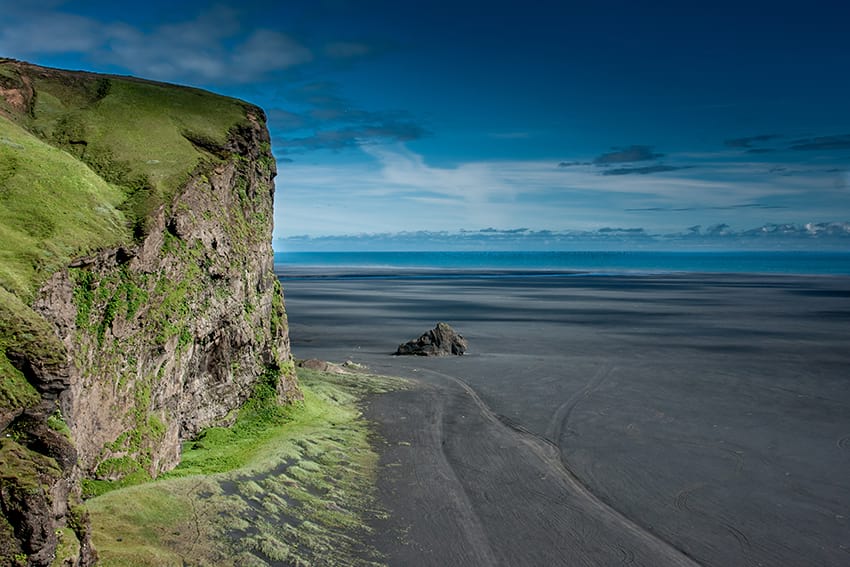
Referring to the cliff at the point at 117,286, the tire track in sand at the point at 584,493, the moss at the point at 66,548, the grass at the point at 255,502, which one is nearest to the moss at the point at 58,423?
the cliff at the point at 117,286

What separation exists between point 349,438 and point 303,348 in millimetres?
19915

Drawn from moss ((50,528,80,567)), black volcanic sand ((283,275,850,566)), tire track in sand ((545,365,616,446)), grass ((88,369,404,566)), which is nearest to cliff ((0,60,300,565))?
moss ((50,528,80,567))

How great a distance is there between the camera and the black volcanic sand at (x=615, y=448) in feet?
41.3

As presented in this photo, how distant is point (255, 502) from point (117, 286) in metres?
5.27

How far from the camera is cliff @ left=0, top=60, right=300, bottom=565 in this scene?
8258 millimetres

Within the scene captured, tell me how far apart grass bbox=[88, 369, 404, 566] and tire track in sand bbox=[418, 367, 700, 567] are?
353cm

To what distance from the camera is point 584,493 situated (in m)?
15.2

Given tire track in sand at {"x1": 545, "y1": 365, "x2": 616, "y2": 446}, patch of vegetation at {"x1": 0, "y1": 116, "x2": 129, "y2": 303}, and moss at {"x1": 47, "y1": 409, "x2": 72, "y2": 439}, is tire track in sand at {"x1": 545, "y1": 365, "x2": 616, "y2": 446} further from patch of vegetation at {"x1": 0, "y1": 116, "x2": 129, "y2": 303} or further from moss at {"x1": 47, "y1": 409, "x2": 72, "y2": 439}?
moss at {"x1": 47, "y1": 409, "x2": 72, "y2": 439}

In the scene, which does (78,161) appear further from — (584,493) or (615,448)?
(615,448)

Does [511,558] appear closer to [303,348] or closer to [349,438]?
[349,438]

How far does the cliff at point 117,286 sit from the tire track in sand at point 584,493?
7296 millimetres

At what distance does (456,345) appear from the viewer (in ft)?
114

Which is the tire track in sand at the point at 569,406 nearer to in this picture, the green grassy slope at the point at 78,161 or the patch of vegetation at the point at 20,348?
the green grassy slope at the point at 78,161

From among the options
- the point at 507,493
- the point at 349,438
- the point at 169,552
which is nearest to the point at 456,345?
the point at 349,438
